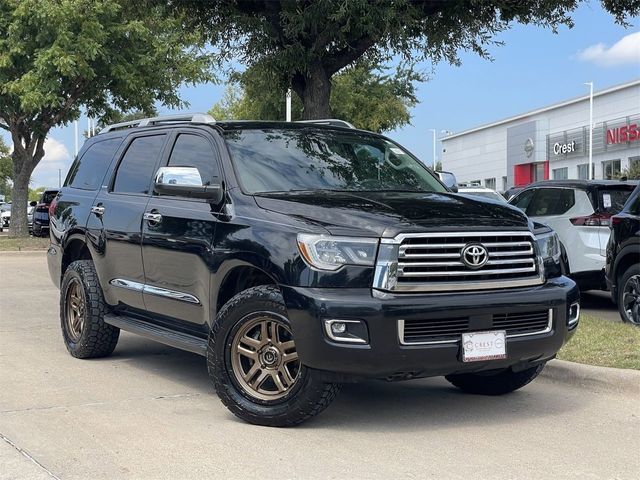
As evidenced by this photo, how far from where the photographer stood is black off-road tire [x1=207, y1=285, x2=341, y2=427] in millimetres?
4805

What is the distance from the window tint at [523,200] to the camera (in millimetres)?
11852

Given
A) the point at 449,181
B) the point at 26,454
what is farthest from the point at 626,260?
Result: the point at 26,454

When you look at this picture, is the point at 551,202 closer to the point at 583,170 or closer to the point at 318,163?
the point at 318,163

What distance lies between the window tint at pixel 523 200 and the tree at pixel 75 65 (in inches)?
392

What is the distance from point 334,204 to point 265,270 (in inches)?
23.3

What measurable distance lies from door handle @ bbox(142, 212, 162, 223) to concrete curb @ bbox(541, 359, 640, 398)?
3.32 meters

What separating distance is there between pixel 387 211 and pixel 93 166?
375cm

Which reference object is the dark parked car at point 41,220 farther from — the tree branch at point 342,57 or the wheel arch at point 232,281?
the wheel arch at point 232,281

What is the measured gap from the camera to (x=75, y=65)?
21.1m

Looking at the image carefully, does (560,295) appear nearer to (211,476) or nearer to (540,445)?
(540,445)

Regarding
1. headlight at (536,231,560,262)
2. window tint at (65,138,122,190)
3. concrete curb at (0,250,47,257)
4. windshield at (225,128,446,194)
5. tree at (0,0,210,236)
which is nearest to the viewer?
headlight at (536,231,560,262)

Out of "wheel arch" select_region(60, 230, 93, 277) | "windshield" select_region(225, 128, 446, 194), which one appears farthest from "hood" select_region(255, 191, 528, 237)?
"wheel arch" select_region(60, 230, 93, 277)

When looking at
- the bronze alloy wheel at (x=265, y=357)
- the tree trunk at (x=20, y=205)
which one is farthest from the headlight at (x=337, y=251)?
Result: the tree trunk at (x=20, y=205)

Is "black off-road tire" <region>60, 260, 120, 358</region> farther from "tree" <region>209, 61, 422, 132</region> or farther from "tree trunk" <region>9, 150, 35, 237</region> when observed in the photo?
"tree" <region>209, 61, 422, 132</region>
